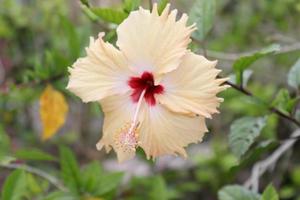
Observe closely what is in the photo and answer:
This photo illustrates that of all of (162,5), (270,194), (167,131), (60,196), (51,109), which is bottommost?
(270,194)

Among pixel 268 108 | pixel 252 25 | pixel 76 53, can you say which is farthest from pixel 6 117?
pixel 268 108

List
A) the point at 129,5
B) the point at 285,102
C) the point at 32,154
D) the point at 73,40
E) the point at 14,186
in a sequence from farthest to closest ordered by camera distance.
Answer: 1. the point at 73,40
2. the point at 32,154
3. the point at 14,186
4. the point at 285,102
5. the point at 129,5

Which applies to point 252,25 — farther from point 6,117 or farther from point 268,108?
point 268,108

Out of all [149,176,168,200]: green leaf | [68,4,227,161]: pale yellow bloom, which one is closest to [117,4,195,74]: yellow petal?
[68,4,227,161]: pale yellow bloom

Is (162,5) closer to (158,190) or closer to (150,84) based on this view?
(150,84)

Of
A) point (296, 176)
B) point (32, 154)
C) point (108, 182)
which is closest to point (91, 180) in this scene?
point (108, 182)

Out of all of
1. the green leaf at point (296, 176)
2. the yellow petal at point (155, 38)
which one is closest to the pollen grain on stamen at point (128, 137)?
the yellow petal at point (155, 38)

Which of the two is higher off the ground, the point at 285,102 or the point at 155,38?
the point at 155,38

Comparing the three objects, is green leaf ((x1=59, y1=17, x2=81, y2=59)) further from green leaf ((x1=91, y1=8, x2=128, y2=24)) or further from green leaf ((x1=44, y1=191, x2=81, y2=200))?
green leaf ((x1=91, y1=8, x2=128, y2=24))
